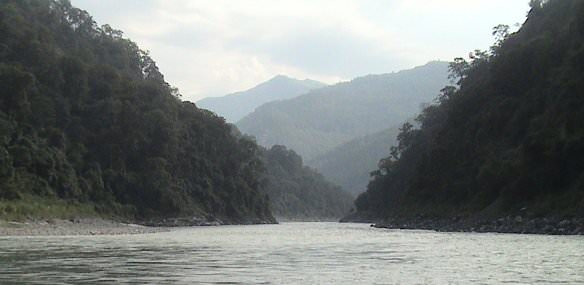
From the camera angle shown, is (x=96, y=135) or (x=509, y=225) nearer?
(x=509, y=225)

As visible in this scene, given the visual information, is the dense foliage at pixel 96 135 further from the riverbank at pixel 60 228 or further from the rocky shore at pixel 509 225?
the rocky shore at pixel 509 225

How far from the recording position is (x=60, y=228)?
6081 cm

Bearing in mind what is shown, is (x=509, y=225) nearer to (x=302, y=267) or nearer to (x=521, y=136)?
(x=521, y=136)

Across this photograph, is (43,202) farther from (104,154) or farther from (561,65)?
(561,65)

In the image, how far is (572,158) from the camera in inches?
2020

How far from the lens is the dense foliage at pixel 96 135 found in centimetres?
7650

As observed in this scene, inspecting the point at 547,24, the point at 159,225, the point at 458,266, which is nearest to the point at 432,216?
the point at 547,24

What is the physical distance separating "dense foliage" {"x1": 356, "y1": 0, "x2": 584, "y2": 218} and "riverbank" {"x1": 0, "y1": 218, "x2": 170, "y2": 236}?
113 ft

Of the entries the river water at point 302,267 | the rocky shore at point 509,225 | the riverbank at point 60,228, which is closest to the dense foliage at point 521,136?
the rocky shore at point 509,225

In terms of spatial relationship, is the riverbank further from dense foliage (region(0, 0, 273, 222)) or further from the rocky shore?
the rocky shore

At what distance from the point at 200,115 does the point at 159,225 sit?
38.6m

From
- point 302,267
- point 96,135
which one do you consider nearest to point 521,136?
point 302,267

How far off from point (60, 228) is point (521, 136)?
150 ft

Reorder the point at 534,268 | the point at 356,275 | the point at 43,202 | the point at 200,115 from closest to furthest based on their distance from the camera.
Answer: the point at 356,275 → the point at 534,268 → the point at 43,202 → the point at 200,115
